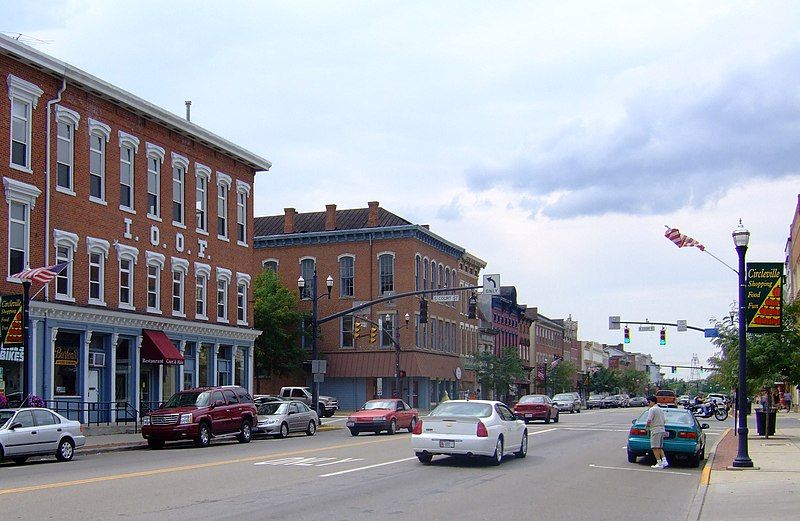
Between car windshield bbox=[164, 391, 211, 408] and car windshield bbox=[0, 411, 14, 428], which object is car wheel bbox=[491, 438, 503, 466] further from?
car windshield bbox=[164, 391, 211, 408]

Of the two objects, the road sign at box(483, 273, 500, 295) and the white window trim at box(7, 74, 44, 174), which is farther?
the road sign at box(483, 273, 500, 295)

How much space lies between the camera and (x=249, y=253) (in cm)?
4962

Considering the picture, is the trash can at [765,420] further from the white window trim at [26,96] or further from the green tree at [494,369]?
the green tree at [494,369]

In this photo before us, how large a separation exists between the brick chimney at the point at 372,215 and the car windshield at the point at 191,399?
41.7 metres

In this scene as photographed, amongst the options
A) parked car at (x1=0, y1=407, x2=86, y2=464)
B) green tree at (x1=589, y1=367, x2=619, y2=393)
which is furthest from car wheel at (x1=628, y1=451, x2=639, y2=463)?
green tree at (x1=589, y1=367, x2=619, y2=393)

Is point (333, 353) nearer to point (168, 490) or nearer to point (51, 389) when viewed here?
point (51, 389)

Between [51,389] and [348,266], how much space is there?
39.2m

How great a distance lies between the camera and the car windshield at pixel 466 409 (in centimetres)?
2136

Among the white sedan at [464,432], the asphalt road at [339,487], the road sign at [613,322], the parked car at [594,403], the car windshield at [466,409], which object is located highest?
the road sign at [613,322]

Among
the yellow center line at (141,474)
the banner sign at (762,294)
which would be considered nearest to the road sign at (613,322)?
the yellow center line at (141,474)

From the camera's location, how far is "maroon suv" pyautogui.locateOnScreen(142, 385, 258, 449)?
1156 inches

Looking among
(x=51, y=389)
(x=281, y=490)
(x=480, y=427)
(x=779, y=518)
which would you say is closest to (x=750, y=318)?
(x=480, y=427)

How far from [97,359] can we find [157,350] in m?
3.03

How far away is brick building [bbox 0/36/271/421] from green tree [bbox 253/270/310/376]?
1751cm
